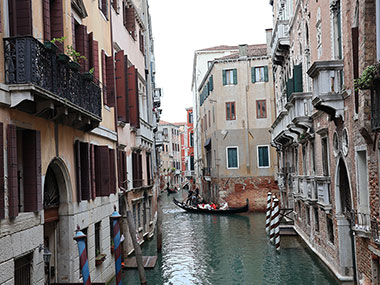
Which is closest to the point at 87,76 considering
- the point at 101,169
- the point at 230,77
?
the point at 101,169

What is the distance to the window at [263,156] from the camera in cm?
2858

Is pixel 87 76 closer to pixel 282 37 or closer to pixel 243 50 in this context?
pixel 282 37

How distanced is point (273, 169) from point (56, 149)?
72.4 feet

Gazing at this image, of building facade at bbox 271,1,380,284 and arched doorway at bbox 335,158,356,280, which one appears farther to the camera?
arched doorway at bbox 335,158,356,280

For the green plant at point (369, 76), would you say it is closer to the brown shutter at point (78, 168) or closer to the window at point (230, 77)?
the brown shutter at point (78, 168)

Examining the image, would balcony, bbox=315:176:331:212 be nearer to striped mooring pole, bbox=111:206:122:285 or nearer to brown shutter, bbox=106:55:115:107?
striped mooring pole, bbox=111:206:122:285

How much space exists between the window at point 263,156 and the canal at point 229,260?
23.8 feet

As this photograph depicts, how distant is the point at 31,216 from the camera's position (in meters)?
6.21

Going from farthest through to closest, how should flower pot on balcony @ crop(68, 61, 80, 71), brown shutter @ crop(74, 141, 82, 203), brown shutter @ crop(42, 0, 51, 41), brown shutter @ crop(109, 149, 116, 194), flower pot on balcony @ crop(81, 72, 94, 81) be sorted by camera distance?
1. brown shutter @ crop(109, 149, 116, 194)
2. brown shutter @ crop(74, 141, 82, 203)
3. flower pot on balcony @ crop(81, 72, 94, 81)
4. flower pot on balcony @ crop(68, 61, 80, 71)
5. brown shutter @ crop(42, 0, 51, 41)

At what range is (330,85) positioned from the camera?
9320mm

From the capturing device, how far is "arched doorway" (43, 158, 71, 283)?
25.4ft

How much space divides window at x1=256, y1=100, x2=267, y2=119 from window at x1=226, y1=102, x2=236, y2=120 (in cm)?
145

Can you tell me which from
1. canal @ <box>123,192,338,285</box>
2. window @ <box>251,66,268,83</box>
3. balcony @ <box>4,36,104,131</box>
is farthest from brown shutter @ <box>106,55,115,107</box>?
Result: window @ <box>251,66,268,83</box>

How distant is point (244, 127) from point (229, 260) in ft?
51.7
